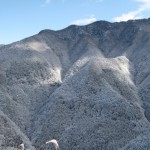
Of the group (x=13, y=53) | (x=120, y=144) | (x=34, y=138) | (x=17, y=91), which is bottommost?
(x=120, y=144)

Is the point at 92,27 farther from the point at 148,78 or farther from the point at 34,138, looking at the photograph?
the point at 34,138

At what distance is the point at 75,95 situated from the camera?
91.1 m

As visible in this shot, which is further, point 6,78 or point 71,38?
point 71,38

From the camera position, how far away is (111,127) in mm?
76312

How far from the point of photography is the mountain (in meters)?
73.3

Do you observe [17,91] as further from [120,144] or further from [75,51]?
[75,51]

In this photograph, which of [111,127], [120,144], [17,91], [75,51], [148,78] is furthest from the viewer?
[75,51]

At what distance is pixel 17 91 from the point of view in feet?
314

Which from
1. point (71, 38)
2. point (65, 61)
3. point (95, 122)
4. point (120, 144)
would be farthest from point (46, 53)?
point (120, 144)

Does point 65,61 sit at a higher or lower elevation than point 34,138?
higher

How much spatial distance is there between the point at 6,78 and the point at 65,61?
126 ft

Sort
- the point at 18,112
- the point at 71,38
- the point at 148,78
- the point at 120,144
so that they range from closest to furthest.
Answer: the point at 120,144, the point at 18,112, the point at 148,78, the point at 71,38

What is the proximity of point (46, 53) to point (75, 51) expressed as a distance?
18.8 m

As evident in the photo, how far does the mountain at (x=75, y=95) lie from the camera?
241ft
